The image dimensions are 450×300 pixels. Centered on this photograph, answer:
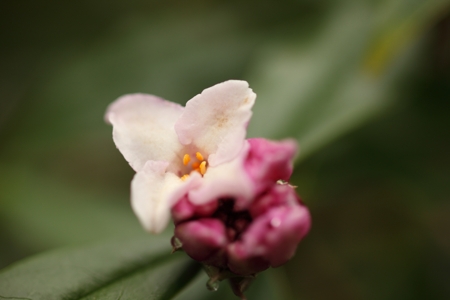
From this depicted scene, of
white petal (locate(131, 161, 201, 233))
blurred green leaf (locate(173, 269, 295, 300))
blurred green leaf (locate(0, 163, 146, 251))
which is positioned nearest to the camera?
white petal (locate(131, 161, 201, 233))

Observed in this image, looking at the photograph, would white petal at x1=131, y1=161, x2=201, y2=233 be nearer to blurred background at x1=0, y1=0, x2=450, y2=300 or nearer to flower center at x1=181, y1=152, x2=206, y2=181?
flower center at x1=181, y1=152, x2=206, y2=181

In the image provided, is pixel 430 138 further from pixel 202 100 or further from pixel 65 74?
pixel 65 74

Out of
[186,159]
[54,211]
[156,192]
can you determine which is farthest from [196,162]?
[54,211]

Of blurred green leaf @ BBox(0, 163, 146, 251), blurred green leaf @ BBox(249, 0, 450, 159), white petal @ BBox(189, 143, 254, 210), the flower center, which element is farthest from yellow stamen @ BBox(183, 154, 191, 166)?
blurred green leaf @ BBox(0, 163, 146, 251)

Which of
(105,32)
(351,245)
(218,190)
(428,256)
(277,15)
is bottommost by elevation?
(428,256)

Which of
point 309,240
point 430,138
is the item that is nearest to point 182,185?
point 309,240

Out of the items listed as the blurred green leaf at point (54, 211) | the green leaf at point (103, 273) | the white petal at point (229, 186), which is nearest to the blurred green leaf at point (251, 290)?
the green leaf at point (103, 273)

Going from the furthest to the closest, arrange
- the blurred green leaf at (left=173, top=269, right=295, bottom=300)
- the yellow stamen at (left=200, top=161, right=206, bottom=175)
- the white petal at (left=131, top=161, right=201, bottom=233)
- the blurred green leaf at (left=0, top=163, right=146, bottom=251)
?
1. the blurred green leaf at (left=0, top=163, right=146, bottom=251)
2. the blurred green leaf at (left=173, top=269, right=295, bottom=300)
3. the yellow stamen at (left=200, top=161, right=206, bottom=175)
4. the white petal at (left=131, top=161, right=201, bottom=233)
